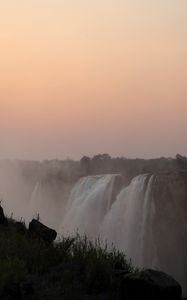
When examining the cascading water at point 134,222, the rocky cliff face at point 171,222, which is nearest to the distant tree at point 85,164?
the cascading water at point 134,222

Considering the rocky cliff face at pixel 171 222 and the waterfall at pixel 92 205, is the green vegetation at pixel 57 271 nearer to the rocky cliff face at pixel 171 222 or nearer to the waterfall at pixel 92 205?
the rocky cliff face at pixel 171 222

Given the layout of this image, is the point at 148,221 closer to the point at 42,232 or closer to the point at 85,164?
the point at 42,232

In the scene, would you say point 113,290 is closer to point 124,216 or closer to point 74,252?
point 74,252

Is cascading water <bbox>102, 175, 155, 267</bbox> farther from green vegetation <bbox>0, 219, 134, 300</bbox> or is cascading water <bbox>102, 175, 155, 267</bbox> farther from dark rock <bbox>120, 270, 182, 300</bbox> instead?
dark rock <bbox>120, 270, 182, 300</bbox>

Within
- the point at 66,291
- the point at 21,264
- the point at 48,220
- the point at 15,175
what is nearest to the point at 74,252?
the point at 21,264

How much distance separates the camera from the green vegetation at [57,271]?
822cm

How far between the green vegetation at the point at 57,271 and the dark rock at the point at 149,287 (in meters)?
0.50

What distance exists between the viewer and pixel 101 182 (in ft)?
137

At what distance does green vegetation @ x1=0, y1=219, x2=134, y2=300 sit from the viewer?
8219mm

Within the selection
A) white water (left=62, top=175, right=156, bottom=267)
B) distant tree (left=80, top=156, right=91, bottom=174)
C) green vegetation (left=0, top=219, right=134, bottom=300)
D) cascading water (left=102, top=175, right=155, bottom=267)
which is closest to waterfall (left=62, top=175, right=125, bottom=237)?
white water (left=62, top=175, right=156, bottom=267)

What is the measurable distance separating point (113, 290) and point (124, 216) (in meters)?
28.6

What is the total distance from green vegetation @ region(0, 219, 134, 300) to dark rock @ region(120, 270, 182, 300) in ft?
1.63

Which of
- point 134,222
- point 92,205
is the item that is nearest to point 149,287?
point 134,222

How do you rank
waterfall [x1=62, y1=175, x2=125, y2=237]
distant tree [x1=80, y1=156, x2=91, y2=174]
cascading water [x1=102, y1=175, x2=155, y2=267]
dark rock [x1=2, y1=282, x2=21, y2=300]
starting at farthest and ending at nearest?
distant tree [x1=80, y1=156, x2=91, y2=174] → waterfall [x1=62, y1=175, x2=125, y2=237] → cascading water [x1=102, y1=175, x2=155, y2=267] → dark rock [x1=2, y1=282, x2=21, y2=300]
